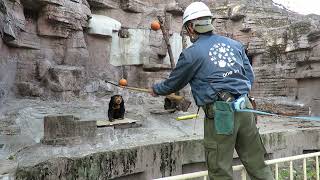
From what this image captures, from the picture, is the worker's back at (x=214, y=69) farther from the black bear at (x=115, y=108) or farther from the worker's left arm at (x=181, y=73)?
the black bear at (x=115, y=108)

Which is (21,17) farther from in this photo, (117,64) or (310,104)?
(310,104)

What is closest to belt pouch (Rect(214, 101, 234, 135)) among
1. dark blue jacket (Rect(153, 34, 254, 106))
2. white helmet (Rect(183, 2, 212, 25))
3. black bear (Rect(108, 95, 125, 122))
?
dark blue jacket (Rect(153, 34, 254, 106))

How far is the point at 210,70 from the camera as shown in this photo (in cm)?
283

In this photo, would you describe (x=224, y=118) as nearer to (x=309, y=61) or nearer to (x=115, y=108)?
(x=115, y=108)

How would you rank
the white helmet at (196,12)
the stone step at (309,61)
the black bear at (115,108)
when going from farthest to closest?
the stone step at (309,61) → the black bear at (115,108) → the white helmet at (196,12)

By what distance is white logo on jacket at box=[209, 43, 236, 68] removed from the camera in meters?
2.84

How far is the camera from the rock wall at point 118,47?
10805mm

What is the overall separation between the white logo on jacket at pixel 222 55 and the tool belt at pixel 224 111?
261 millimetres

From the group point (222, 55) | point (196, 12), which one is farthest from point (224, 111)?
point (196, 12)

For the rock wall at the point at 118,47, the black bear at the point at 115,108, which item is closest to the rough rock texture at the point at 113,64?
the rock wall at the point at 118,47

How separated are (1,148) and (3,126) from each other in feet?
5.43

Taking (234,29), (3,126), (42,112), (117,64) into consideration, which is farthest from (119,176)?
(234,29)

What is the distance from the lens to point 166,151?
607cm

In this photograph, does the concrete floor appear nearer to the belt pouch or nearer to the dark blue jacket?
the dark blue jacket
